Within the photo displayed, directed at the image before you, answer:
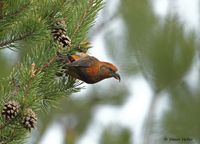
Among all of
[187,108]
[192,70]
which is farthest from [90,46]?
[192,70]

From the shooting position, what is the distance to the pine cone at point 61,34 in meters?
2.03

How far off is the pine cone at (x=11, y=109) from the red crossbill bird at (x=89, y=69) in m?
0.45

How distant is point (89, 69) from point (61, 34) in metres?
0.49

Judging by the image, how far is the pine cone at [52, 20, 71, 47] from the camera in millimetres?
2033

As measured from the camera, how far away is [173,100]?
3.38m

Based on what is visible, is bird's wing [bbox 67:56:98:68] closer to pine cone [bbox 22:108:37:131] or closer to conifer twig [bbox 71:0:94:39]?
conifer twig [bbox 71:0:94:39]

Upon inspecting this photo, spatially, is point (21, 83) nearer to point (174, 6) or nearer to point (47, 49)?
point (47, 49)

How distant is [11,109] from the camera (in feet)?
5.93

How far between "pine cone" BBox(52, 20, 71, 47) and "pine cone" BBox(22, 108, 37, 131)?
32 cm

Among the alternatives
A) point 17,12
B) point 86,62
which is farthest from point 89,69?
point 17,12

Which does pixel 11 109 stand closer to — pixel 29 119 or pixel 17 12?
pixel 29 119

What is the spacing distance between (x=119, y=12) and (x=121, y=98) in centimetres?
93

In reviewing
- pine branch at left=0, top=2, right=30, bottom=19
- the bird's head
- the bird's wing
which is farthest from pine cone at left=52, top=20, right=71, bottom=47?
the bird's head

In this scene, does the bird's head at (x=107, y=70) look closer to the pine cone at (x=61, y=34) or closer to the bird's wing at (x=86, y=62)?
the bird's wing at (x=86, y=62)
